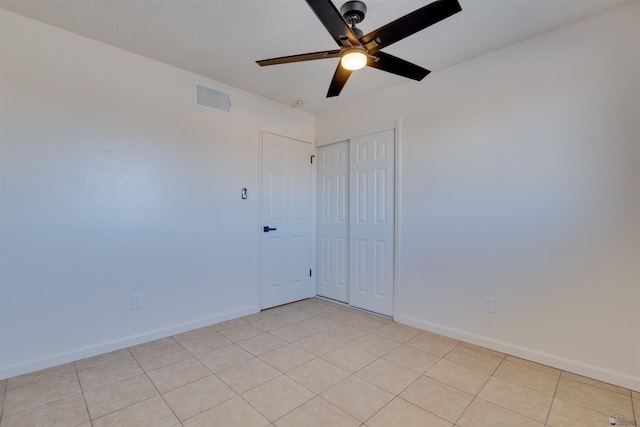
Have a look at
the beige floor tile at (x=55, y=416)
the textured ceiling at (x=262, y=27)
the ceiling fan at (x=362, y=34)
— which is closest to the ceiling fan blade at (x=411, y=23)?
the ceiling fan at (x=362, y=34)

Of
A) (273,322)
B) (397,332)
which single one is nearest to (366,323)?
(397,332)

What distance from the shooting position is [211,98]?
303cm

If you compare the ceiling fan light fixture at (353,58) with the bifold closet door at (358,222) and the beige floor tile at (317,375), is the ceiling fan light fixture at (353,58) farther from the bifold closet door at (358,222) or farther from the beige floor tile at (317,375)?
the beige floor tile at (317,375)

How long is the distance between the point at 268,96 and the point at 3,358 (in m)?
3.16

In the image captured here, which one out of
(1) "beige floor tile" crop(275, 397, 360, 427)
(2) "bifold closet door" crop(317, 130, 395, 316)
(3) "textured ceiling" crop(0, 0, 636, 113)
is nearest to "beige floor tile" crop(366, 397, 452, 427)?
(1) "beige floor tile" crop(275, 397, 360, 427)

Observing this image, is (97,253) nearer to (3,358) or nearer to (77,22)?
(3,358)

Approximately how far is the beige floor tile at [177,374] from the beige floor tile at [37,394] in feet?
1.46

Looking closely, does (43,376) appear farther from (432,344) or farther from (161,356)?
(432,344)

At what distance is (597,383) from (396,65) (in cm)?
248

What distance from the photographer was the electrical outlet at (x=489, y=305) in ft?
8.09

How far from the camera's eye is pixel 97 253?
237 cm

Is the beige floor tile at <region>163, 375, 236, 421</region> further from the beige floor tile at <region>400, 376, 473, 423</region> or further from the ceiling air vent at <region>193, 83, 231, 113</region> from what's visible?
the ceiling air vent at <region>193, 83, 231, 113</region>

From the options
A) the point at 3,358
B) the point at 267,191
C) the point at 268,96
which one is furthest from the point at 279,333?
the point at 268,96

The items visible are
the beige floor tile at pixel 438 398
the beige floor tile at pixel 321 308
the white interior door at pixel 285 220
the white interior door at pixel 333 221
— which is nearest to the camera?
the beige floor tile at pixel 438 398
